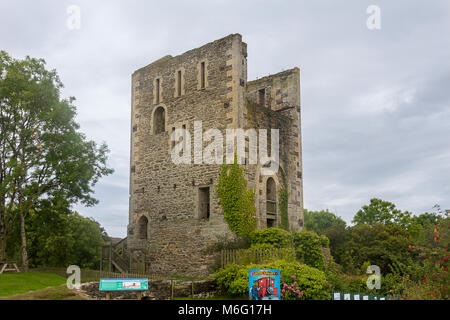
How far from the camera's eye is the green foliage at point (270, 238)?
19.0 metres

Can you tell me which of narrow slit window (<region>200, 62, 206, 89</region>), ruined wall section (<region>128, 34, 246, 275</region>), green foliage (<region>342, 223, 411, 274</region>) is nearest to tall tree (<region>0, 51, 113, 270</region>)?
ruined wall section (<region>128, 34, 246, 275</region>)

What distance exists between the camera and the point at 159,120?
2427 cm

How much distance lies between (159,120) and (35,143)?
250 inches

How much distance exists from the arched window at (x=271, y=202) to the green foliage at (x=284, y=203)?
361 millimetres

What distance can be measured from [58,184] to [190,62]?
9.45 metres

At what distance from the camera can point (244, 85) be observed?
68.6 feet

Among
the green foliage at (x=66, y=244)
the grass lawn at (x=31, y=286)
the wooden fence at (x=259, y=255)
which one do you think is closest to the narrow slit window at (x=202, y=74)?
the wooden fence at (x=259, y=255)

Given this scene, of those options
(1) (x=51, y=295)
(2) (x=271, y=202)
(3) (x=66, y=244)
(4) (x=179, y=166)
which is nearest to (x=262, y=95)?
(2) (x=271, y=202)

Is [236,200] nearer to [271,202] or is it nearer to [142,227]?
[271,202]

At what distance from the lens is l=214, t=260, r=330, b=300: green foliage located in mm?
14891

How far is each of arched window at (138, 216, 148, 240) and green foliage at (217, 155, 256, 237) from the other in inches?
218

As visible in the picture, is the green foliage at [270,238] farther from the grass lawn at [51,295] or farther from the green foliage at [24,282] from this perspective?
the grass lawn at [51,295]
